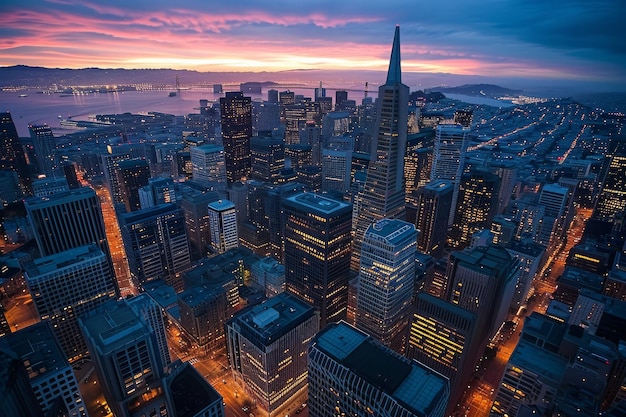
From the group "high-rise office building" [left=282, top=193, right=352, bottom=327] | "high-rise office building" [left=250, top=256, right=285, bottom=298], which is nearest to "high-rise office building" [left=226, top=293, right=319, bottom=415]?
"high-rise office building" [left=282, top=193, right=352, bottom=327]

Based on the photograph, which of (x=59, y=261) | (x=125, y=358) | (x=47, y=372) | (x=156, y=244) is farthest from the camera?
(x=156, y=244)

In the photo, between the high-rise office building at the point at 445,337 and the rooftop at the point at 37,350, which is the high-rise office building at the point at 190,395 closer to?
the rooftop at the point at 37,350

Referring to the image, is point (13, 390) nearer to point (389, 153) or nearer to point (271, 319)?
point (271, 319)

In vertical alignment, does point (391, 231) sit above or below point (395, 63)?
below

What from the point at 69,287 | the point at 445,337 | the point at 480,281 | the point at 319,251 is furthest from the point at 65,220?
the point at 480,281

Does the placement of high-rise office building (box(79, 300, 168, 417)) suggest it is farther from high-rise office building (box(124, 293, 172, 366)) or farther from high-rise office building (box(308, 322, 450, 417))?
high-rise office building (box(124, 293, 172, 366))
